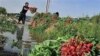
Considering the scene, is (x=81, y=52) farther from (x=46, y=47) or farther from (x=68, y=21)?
(x=68, y=21)

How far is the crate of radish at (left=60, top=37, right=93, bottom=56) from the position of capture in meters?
10.2

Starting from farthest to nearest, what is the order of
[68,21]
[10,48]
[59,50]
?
[68,21] → [10,48] → [59,50]

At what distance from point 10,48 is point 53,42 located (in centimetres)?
458

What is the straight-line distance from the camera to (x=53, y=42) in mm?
11367

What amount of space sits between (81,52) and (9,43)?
6.16m

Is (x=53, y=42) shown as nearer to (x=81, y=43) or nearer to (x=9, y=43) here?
(x=81, y=43)

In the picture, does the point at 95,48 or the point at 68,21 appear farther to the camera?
the point at 68,21

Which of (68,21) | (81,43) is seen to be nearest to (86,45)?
(81,43)

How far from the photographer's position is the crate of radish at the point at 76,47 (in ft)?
33.5

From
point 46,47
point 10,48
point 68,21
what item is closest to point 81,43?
point 46,47

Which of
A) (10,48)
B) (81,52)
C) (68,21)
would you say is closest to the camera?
(81,52)

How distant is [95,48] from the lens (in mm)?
10281

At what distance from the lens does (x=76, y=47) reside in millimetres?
10367

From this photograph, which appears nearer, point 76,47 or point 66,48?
point 76,47
